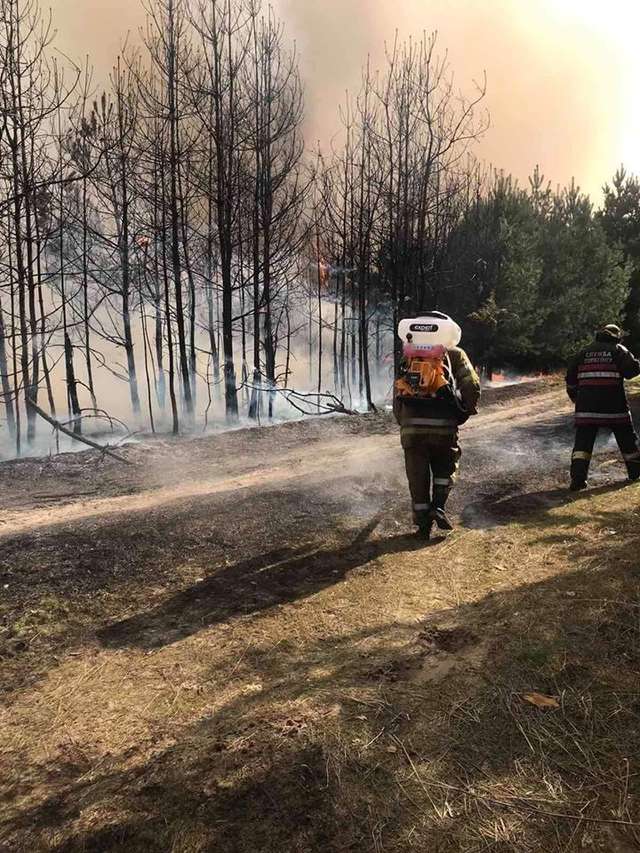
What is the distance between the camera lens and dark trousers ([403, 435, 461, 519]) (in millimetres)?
4863

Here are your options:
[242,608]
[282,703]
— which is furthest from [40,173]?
[282,703]

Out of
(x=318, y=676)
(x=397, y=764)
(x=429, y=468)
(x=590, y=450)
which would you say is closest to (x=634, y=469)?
(x=590, y=450)

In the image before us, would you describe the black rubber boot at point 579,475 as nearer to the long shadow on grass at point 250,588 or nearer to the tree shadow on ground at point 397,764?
the long shadow on grass at point 250,588

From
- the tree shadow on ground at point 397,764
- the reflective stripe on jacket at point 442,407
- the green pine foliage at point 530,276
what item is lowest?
the tree shadow on ground at point 397,764

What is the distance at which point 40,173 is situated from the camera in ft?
34.6

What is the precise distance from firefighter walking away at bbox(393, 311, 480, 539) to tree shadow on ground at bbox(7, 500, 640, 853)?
1.96 m

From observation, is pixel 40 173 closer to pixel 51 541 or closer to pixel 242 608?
pixel 51 541

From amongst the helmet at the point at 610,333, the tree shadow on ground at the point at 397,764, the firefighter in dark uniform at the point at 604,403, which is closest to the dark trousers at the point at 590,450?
the firefighter in dark uniform at the point at 604,403

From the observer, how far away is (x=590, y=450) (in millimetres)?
6180

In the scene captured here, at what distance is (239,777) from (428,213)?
580 inches

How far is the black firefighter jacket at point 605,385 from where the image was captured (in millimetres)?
6312

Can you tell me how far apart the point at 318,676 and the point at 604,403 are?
509 centimetres

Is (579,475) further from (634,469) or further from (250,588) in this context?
(250,588)

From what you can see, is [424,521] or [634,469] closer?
[424,521]
